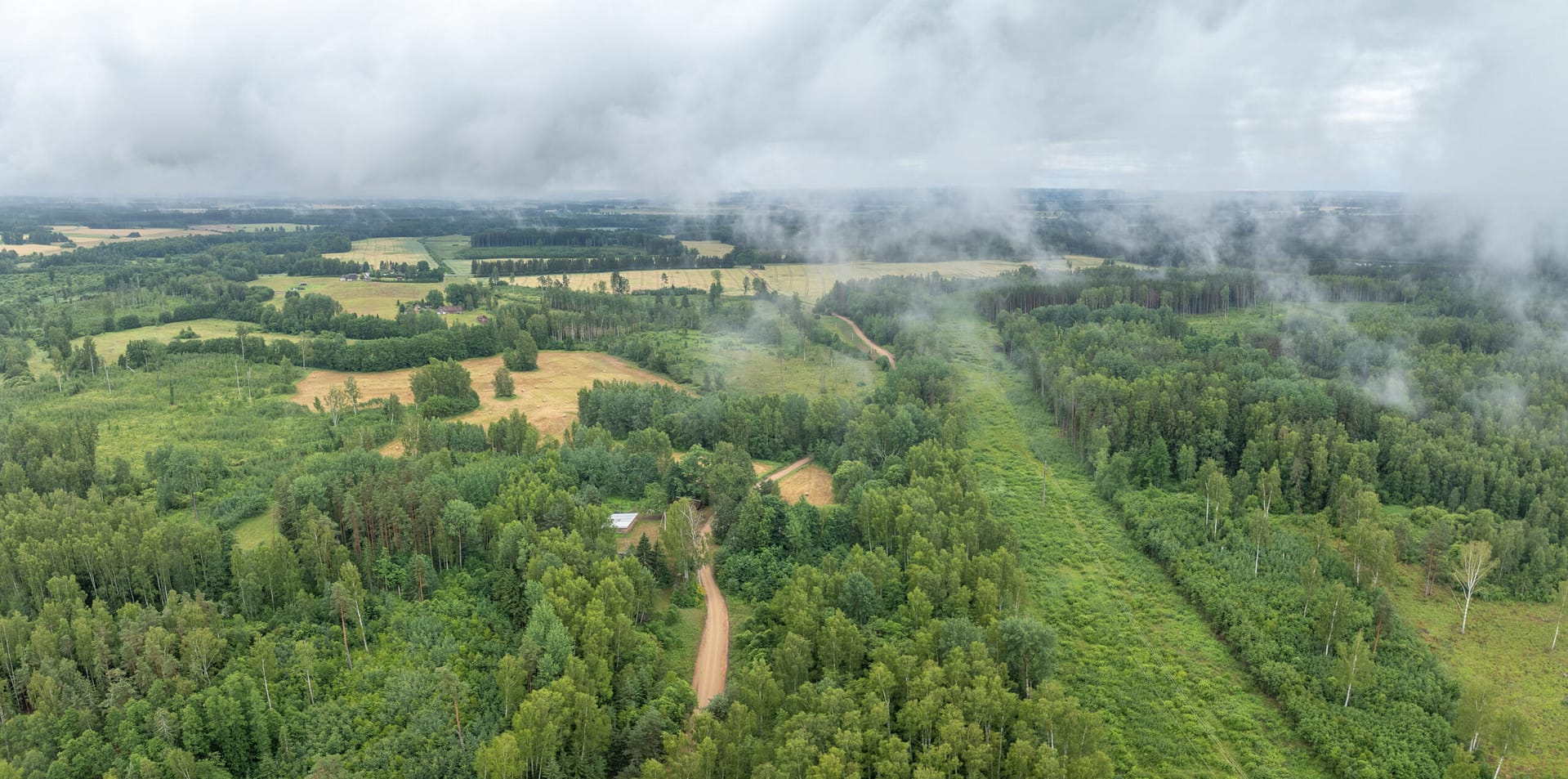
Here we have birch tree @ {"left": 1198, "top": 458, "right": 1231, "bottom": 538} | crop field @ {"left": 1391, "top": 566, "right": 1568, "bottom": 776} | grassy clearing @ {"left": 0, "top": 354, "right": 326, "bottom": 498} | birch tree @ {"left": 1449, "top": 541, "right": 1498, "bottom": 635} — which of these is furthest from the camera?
grassy clearing @ {"left": 0, "top": 354, "right": 326, "bottom": 498}

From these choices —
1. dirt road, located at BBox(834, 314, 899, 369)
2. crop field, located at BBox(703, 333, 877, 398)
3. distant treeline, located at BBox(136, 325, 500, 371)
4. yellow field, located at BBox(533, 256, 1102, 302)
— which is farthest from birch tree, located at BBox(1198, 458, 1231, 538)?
yellow field, located at BBox(533, 256, 1102, 302)

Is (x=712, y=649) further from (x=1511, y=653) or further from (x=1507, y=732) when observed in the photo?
(x=1511, y=653)

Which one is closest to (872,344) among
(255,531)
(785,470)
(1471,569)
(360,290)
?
(785,470)

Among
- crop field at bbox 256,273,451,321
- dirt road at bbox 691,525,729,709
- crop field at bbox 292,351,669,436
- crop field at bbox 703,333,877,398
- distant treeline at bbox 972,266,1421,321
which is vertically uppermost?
distant treeline at bbox 972,266,1421,321

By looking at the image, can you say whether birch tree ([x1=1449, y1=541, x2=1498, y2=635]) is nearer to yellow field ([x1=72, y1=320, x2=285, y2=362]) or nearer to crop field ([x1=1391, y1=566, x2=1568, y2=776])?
crop field ([x1=1391, y1=566, x2=1568, y2=776])

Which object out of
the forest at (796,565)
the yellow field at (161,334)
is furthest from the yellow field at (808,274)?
the forest at (796,565)

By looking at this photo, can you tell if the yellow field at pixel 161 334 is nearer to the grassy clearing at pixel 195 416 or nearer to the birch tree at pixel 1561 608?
the grassy clearing at pixel 195 416
